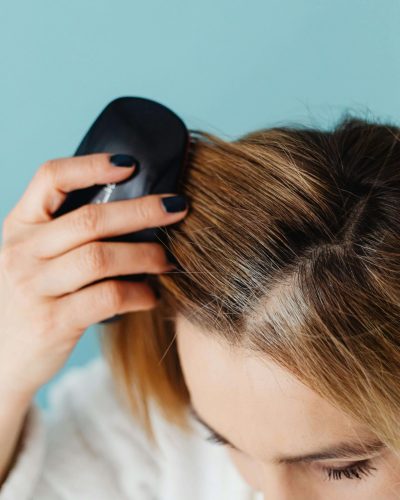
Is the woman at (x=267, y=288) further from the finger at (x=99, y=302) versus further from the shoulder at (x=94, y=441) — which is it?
the shoulder at (x=94, y=441)

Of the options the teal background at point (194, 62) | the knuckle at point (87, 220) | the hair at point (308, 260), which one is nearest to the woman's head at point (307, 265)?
the hair at point (308, 260)

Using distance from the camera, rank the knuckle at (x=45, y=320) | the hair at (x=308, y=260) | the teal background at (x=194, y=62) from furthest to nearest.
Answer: the teal background at (x=194, y=62)
the knuckle at (x=45, y=320)
the hair at (x=308, y=260)

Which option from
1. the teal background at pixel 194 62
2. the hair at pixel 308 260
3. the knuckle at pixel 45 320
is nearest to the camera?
the hair at pixel 308 260

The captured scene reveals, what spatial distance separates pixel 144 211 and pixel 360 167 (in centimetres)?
25

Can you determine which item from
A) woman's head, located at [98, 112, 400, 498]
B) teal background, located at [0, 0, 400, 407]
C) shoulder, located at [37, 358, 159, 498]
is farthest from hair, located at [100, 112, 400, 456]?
shoulder, located at [37, 358, 159, 498]

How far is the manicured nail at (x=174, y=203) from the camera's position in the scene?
772 mm

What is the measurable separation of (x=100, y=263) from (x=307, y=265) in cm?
24

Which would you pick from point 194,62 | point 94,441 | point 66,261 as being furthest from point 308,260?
point 94,441

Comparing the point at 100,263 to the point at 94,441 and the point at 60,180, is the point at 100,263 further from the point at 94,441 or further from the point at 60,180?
the point at 94,441

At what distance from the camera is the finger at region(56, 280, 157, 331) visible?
0.81 meters

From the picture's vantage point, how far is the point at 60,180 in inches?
31.9

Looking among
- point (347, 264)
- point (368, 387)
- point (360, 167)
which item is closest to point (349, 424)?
point (368, 387)

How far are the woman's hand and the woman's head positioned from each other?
0.07 m

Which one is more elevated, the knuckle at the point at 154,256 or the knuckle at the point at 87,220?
the knuckle at the point at 87,220
